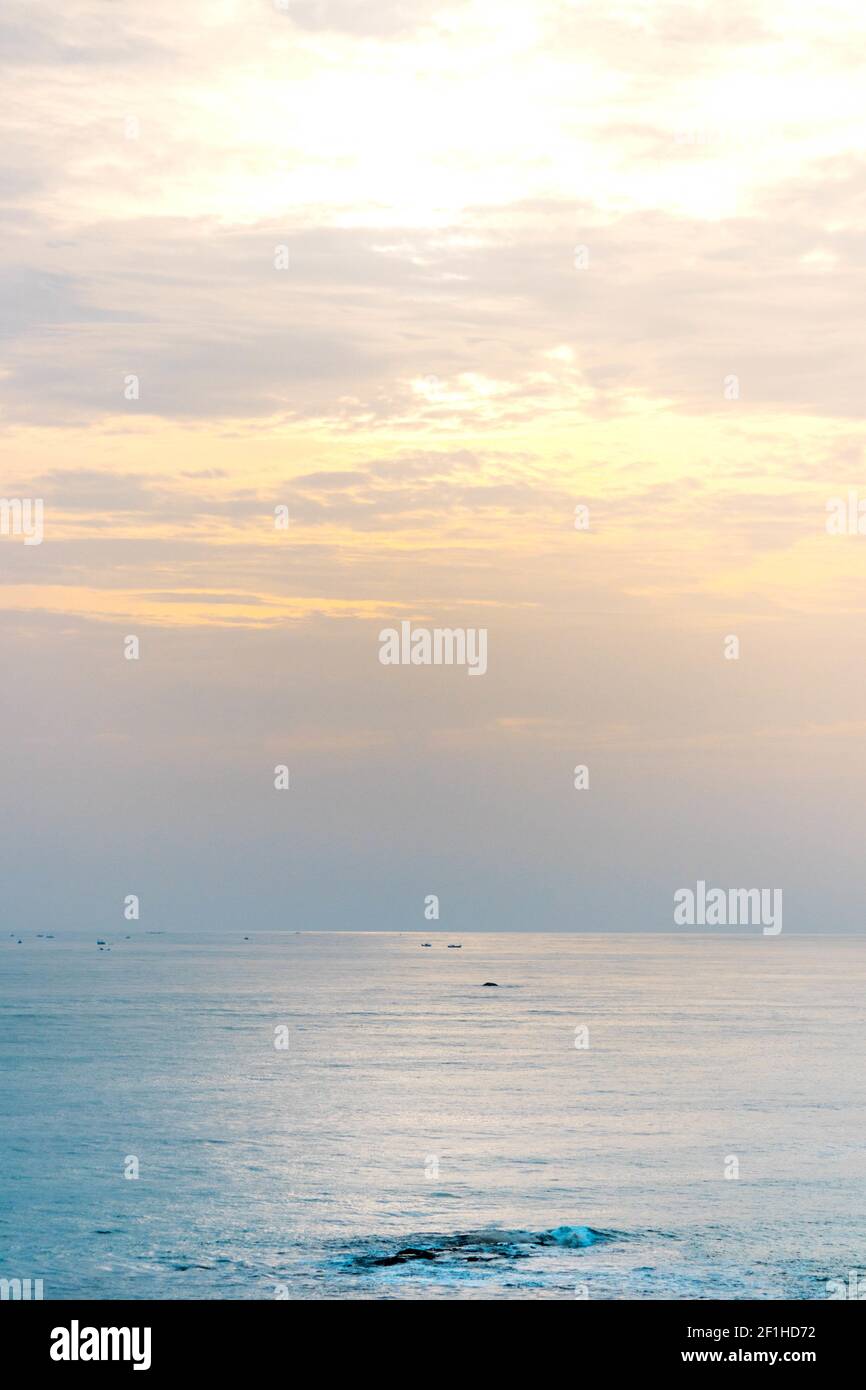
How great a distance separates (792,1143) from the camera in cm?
7475

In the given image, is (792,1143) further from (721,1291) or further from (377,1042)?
(377,1042)

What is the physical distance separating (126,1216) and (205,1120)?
98.6ft

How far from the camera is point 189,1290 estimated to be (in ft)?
145

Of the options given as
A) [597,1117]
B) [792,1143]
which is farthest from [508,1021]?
[792,1143]

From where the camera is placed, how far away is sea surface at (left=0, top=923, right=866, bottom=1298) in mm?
46406

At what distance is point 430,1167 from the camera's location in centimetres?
6750

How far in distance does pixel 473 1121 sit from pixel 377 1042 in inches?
2122

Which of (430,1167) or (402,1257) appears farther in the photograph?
(430,1167)

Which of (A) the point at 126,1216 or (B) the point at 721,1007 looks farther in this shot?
(B) the point at 721,1007

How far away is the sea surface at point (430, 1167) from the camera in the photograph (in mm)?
46406
